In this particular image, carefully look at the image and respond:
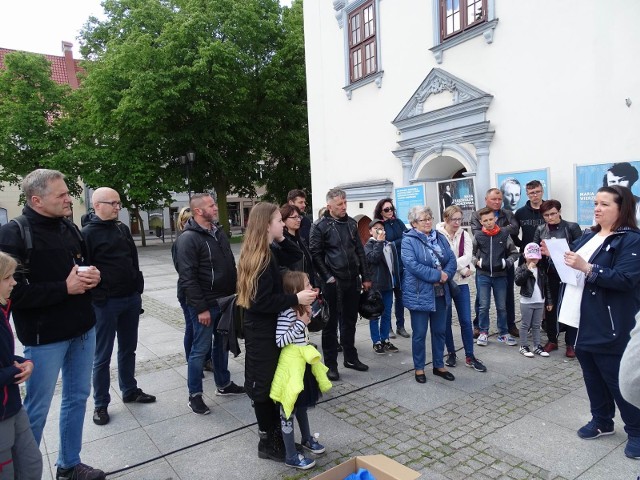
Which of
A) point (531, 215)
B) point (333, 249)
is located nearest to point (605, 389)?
point (333, 249)

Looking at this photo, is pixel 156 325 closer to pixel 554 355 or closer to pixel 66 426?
pixel 66 426

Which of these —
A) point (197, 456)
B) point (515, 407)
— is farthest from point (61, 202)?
point (515, 407)

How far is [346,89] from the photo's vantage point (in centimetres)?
1441

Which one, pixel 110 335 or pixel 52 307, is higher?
pixel 52 307

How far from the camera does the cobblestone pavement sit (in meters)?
3.18

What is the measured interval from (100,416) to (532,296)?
4.82 meters

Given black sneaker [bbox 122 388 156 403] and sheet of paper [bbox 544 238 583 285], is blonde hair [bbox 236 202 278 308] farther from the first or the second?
sheet of paper [bbox 544 238 583 285]

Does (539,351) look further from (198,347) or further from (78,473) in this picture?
(78,473)

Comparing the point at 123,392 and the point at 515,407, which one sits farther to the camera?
the point at 123,392

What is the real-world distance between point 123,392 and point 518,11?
10.1 meters

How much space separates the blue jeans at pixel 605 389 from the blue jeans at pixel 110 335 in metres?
3.89

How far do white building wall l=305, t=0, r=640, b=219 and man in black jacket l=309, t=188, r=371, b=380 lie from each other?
20.2ft

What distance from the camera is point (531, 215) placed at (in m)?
6.13

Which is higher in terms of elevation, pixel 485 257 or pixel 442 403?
pixel 485 257
